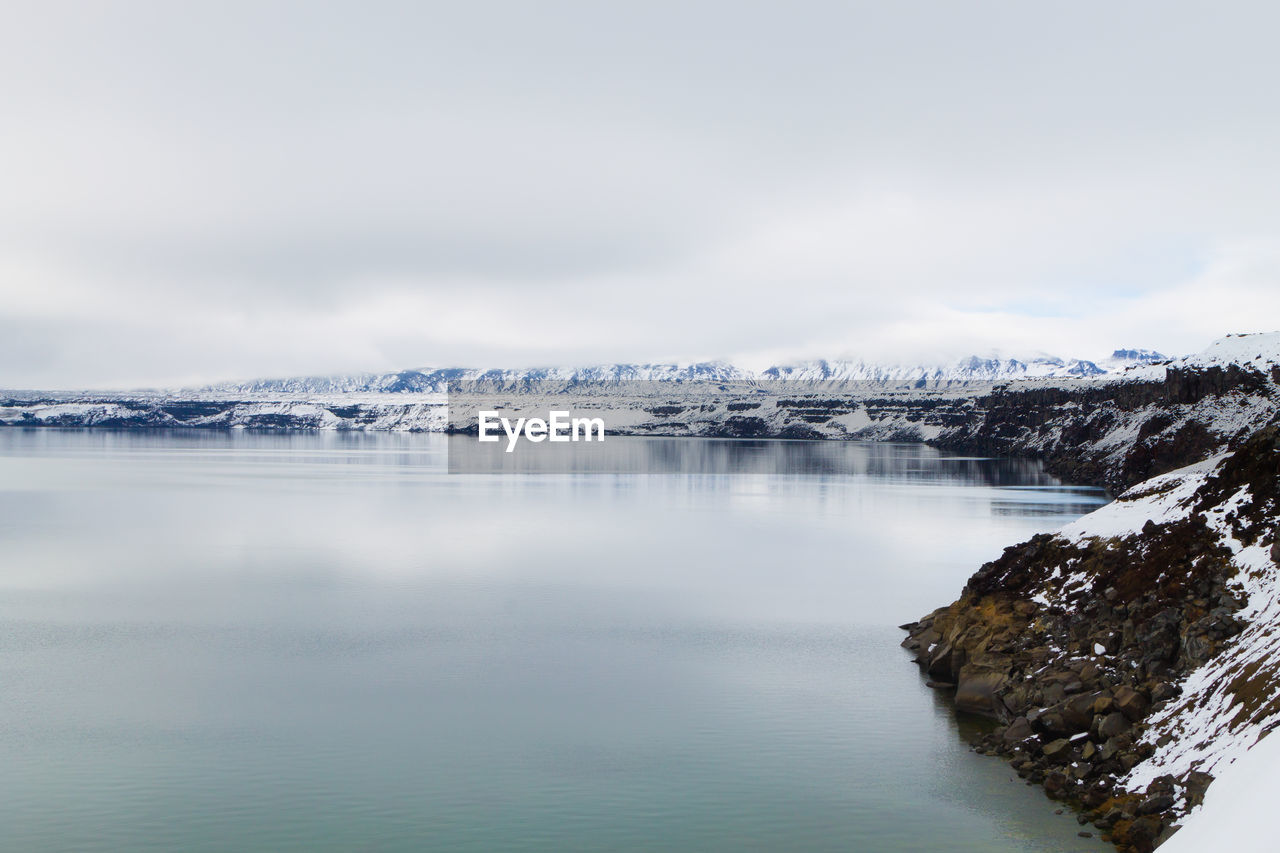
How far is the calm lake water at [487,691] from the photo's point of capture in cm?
1448

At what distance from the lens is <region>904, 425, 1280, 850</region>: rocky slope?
553 inches

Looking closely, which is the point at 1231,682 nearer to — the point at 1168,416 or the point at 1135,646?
the point at 1135,646

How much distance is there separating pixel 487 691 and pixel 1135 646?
12.1m

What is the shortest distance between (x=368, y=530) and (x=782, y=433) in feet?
476

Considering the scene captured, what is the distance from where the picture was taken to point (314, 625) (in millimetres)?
27328

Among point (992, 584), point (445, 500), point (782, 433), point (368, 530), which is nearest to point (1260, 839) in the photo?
point (992, 584)

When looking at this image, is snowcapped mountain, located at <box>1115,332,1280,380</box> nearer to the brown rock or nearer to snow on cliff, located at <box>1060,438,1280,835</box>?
snow on cliff, located at <box>1060,438,1280,835</box>

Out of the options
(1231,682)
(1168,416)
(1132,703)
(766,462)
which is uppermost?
(1168,416)

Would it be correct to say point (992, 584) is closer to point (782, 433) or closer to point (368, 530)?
point (368, 530)

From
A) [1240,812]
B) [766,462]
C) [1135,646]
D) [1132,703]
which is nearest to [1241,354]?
[766,462]

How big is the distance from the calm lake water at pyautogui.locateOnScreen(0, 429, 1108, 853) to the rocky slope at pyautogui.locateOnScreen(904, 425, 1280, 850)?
83cm

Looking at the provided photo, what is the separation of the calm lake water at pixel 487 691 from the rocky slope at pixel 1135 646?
831mm

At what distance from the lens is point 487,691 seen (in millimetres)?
20969

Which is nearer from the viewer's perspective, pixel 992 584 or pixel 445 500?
pixel 992 584
